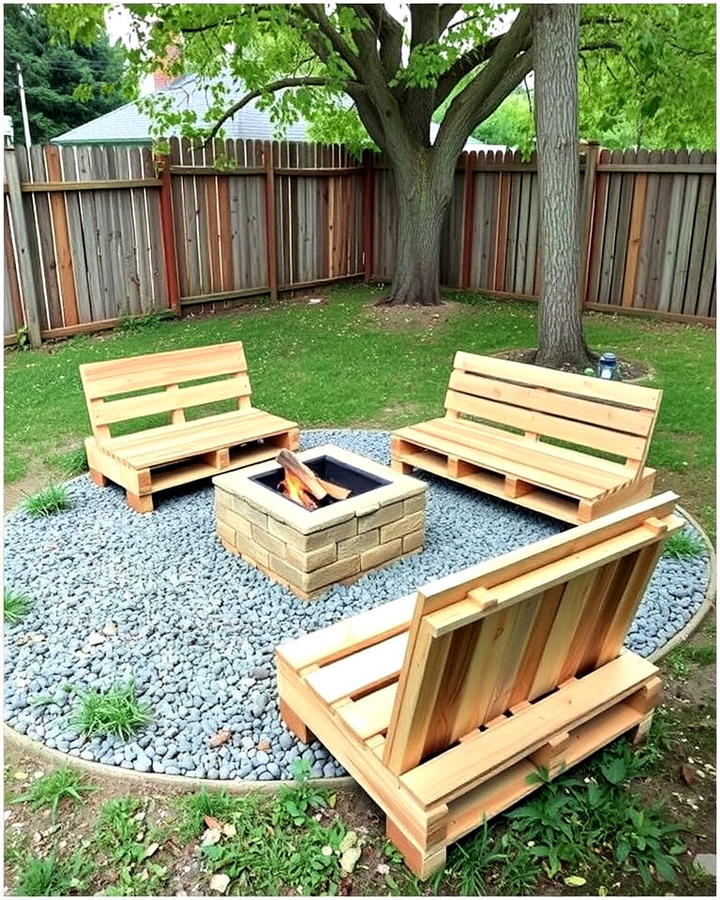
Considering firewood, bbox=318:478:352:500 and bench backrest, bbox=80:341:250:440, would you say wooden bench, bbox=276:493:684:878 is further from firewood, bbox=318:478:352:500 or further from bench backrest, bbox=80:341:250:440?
bench backrest, bbox=80:341:250:440

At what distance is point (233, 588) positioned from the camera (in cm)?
382

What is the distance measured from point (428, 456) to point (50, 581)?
2.47 m

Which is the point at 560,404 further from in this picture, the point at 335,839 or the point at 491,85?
the point at 491,85

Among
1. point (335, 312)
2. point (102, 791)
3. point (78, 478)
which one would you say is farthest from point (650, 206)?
point (102, 791)

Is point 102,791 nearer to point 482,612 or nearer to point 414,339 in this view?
point 482,612

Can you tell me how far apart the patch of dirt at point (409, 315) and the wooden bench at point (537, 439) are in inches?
167

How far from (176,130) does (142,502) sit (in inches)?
684

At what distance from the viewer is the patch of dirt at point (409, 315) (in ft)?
30.9

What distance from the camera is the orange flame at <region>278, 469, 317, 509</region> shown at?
394 centimetres

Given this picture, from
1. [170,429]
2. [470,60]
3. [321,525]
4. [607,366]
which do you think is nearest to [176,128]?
[470,60]

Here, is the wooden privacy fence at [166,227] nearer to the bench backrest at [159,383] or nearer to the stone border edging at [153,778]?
the bench backrest at [159,383]

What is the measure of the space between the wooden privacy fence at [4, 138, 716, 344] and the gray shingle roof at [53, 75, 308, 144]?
28.9 feet

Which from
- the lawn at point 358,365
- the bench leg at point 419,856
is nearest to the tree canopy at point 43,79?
the lawn at point 358,365

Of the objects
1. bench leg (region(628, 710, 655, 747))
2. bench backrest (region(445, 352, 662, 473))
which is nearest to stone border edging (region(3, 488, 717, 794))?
bench leg (region(628, 710, 655, 747))
